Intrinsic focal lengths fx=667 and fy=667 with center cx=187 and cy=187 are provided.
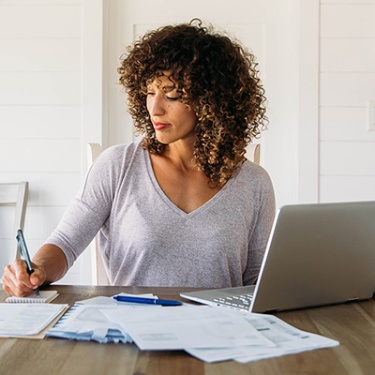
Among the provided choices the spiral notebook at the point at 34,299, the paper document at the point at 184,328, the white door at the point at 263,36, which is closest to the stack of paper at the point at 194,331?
the paper document at the point at 184,328

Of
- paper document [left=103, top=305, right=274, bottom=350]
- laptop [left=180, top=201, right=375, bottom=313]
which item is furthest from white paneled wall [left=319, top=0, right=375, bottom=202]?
paper document [left=103, top=305, right=274, bottom=350]

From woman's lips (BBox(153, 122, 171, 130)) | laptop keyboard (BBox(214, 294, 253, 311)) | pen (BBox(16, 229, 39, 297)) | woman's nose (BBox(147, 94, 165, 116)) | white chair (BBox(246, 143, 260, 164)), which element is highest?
woman's nose (BBox(147, 94, 165, 116))

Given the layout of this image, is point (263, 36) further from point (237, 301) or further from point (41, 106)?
point (237, 301)

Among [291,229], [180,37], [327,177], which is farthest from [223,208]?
[327,177]

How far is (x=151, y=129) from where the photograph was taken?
1.81 m

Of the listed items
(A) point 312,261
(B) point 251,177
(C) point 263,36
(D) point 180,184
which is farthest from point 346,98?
(A) point 312,261

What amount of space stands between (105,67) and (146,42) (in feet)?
3.97

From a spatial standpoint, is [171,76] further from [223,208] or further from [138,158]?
[223,208]

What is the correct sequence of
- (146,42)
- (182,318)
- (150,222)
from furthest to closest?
(146,42) → (150,222) → (182,318)

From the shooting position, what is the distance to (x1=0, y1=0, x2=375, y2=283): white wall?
281cm

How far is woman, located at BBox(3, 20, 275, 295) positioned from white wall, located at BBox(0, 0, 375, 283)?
1.07m

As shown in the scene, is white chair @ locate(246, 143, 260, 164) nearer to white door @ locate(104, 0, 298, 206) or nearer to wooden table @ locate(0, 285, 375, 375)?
white door @ locate(104, 0, 298, 206)

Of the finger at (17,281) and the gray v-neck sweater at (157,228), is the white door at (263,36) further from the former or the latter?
the finger at (17,281)

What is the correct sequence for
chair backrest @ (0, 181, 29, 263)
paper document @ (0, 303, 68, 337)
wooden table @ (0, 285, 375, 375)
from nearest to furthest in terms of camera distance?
wooden table @ (0, 285, 375, 375)
paper document @ (0, 303, 68, 337)
chair backrest @ (0, 181, 29, 263)
